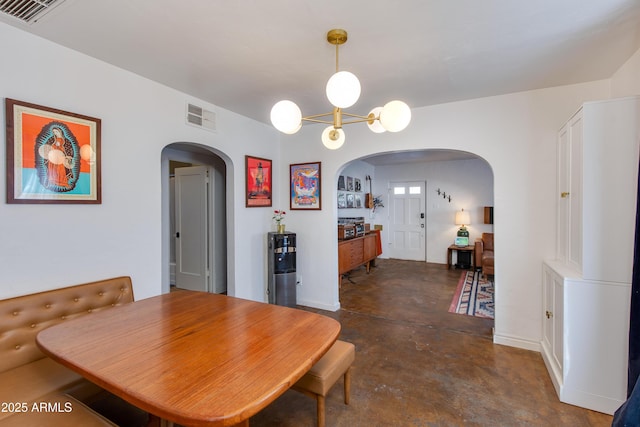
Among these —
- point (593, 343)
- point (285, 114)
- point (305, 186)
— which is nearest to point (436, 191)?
point (305, 186)

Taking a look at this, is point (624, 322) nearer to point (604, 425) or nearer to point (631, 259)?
point (631, 259)

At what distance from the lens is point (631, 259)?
1.91m

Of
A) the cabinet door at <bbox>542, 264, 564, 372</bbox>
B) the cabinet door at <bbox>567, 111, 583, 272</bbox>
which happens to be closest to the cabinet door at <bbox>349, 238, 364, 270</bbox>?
the cabinet door at <bbox>542, 264, 564, 372</bbox>

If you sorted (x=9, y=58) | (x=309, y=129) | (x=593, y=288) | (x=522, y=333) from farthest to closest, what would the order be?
1. (x=309, y=129)
2. (x=522, y=333)
3. (x=593, y=288)
4. (x=9, y=58)

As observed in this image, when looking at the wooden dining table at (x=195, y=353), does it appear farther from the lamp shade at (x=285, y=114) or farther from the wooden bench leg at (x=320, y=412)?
the lamp shade at (x=285, y=114)

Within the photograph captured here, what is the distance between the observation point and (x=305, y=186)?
403cm

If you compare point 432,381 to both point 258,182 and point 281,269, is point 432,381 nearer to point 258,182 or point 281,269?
point 281,269

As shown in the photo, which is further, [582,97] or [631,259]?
[582,97]

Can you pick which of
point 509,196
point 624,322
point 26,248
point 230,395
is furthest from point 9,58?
point 624,322

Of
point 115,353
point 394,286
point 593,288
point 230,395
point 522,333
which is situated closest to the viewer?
point 230,395

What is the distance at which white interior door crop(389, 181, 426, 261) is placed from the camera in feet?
23.9

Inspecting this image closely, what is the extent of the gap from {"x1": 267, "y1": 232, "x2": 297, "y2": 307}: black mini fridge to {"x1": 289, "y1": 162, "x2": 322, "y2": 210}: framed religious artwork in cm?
47

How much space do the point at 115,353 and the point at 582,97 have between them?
3942 mm

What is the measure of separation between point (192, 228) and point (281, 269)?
6.01 ft
